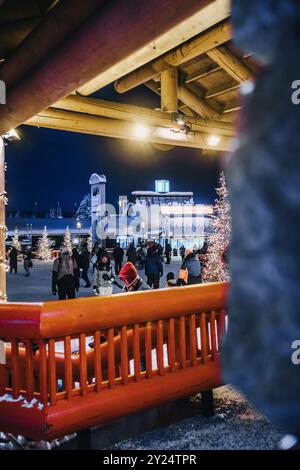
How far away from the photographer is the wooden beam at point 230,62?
6023 millimetres

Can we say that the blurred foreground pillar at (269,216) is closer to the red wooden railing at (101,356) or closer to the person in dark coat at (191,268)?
the red wooden railing at (101,356)

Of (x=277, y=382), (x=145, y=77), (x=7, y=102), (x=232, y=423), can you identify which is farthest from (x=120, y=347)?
(x=145, y=77)

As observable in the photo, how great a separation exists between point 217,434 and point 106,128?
5.32 m

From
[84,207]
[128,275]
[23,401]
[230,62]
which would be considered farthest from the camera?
[84,207]

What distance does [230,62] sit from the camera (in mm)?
6105

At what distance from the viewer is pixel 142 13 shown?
2795 mm

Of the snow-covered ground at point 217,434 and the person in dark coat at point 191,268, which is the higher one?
the person in dark coat at point 191,268

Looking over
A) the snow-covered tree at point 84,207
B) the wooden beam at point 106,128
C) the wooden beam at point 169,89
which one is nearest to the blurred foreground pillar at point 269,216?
the wooden beam at point 106,128

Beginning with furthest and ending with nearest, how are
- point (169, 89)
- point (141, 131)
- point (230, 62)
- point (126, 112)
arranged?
1. point (141, 131)
2. point (169, 89)
3. point (126, 112)
4. point (230, 62)

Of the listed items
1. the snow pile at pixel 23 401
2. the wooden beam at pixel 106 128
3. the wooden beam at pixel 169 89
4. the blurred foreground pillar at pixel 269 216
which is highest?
the wooden beam at pixel 169 89

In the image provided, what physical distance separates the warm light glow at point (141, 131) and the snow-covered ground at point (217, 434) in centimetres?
504

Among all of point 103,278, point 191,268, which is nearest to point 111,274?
point 103,278

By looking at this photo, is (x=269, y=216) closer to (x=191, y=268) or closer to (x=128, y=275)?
(x=128, y=275)
